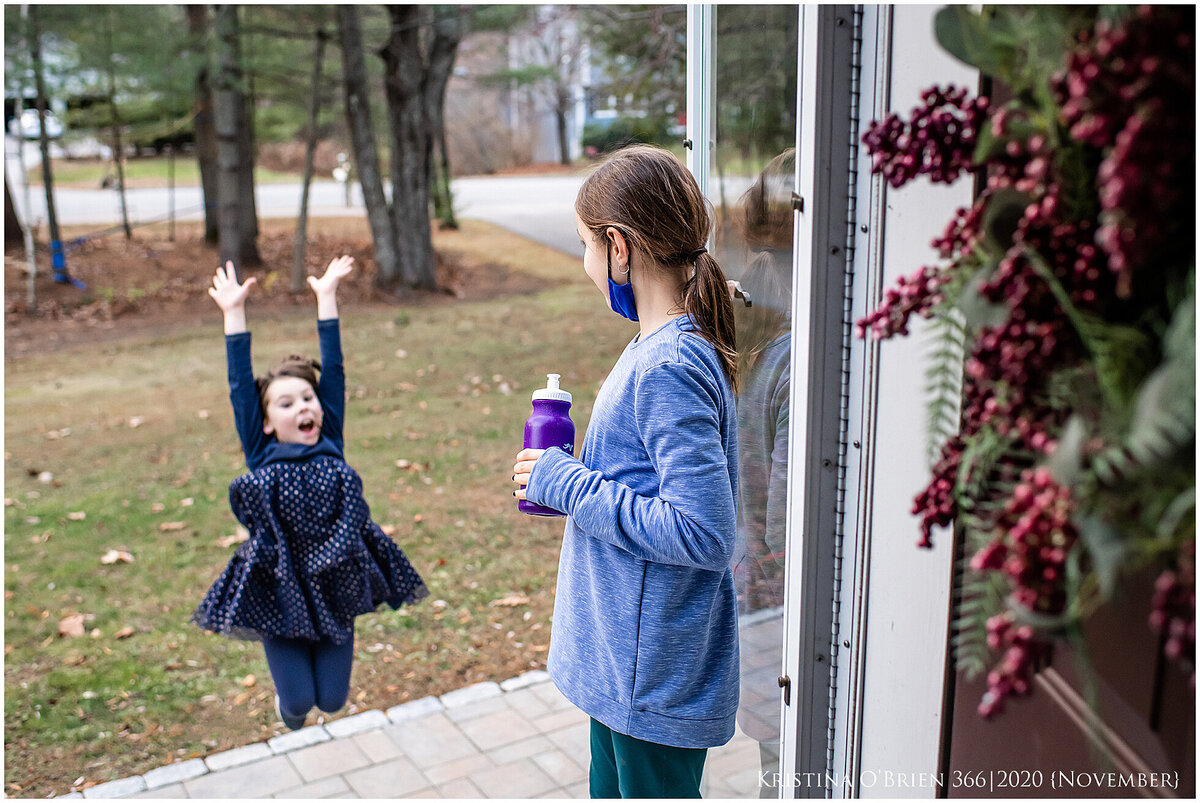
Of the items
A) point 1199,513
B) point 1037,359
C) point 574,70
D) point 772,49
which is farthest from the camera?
point 574,70

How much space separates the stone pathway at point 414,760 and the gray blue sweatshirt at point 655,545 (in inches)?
41.5

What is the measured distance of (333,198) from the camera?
56.7 ft

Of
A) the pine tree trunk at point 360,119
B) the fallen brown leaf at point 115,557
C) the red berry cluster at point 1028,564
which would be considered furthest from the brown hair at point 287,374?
the pine tree trunk at point 360,119

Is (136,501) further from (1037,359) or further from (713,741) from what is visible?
(1037,359)

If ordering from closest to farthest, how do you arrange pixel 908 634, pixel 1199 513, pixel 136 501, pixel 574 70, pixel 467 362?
pixel 1199 513, pixel 908 634, pixel 136 501, pixel 467 362, pixel 574 70

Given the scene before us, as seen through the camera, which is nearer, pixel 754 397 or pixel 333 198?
pixel 754 397

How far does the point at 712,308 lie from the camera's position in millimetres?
1841

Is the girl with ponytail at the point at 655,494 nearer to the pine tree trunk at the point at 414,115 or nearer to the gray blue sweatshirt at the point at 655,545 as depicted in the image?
the gray blue sweatshirt at the point at 655,545

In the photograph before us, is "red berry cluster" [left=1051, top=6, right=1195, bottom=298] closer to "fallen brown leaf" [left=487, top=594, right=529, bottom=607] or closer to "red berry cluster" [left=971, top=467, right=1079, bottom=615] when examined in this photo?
"red berry cluster" [left=971, top=467, right=1079, bottom=615]

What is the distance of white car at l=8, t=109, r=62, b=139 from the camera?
10.2 m

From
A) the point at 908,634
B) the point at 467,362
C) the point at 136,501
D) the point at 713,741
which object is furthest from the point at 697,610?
the point at 467,362

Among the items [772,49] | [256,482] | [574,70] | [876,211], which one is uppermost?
[574,70]

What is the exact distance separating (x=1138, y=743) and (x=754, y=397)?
1438 millimetres

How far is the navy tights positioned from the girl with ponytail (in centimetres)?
135
